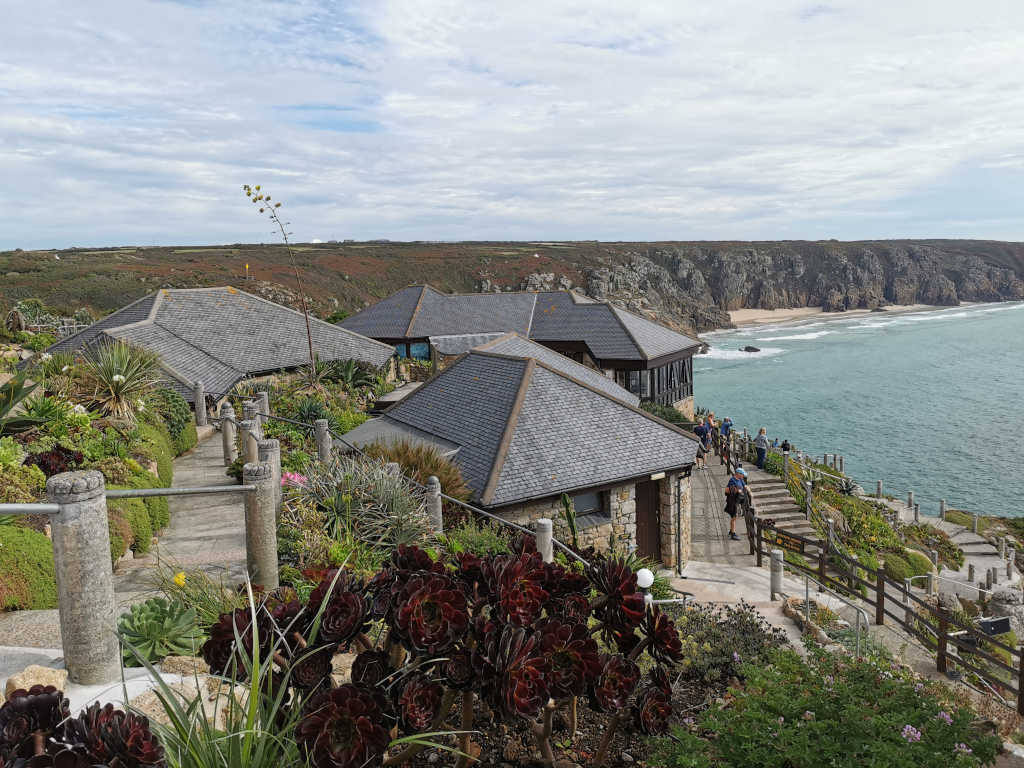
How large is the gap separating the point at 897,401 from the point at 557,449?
51.6 metres

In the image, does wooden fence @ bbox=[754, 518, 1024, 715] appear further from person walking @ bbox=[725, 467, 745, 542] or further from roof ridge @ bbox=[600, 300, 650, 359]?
roof ridge @ bbox=[600, 300, 650, 359]

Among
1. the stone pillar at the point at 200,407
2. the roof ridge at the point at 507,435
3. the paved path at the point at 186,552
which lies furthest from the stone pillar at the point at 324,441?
the stone pillar at the point at 200,407

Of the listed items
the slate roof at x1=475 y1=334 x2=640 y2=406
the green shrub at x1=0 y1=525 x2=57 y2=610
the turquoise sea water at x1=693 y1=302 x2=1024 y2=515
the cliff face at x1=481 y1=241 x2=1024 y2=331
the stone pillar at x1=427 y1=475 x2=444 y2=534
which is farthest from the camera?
the cliff face at x1=481 y1=241 x2=1024 y2=331

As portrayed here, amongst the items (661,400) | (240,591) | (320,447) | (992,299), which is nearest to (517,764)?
(240,591)

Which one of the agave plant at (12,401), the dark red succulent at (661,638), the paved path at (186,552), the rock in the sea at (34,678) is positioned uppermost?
the agave plant at (12,401)

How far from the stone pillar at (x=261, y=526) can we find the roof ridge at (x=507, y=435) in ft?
21.2

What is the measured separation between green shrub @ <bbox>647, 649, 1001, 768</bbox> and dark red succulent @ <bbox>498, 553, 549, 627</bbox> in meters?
1.48

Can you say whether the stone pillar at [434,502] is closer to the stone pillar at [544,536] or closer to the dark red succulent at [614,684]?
the stone pillar at [544,536]

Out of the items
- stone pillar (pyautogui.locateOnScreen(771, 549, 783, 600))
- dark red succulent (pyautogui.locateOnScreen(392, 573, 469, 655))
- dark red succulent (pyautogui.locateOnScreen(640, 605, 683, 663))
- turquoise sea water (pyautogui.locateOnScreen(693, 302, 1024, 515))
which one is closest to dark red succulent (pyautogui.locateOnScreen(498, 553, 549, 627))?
dark red succulent (pyautogui.locateOnScreen(392, 573, 469, 655))

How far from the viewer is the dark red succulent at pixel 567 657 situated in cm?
378

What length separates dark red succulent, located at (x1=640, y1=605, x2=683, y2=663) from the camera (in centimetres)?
416

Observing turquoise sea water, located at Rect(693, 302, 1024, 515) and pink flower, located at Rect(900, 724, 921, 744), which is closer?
pink flower, located at Rect(900, 724, 921, 744)

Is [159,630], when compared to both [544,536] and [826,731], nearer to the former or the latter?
[544,536]

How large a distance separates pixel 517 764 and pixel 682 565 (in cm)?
1284
